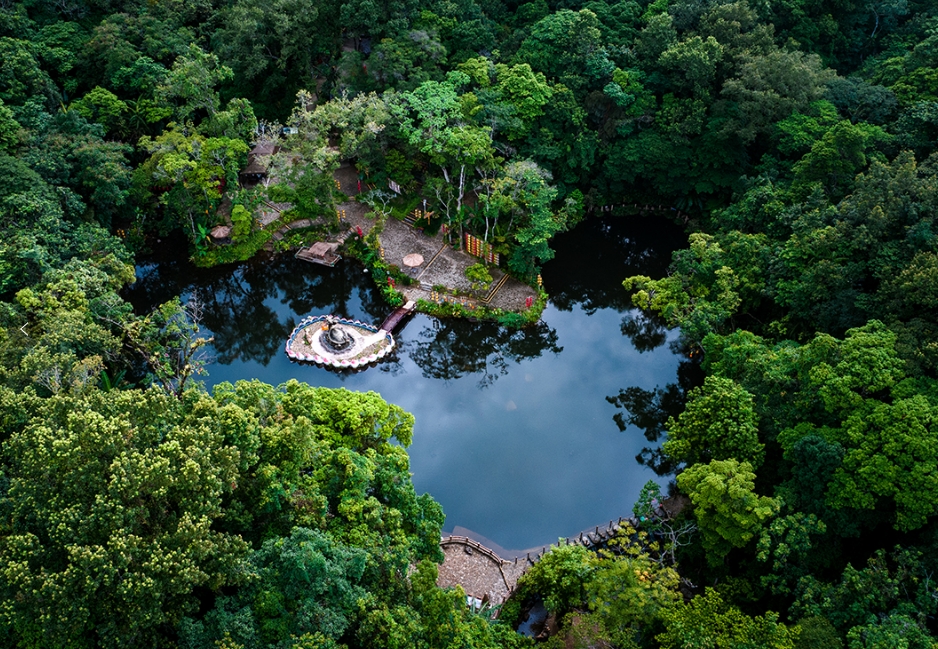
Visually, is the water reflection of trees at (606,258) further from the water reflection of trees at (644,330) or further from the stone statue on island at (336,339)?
the stone statue on island at (336,339)

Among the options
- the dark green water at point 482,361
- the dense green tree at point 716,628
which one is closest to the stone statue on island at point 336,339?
the dark green water at point 482,361

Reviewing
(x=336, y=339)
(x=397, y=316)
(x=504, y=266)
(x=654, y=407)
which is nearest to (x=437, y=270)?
(x=504, y=266)

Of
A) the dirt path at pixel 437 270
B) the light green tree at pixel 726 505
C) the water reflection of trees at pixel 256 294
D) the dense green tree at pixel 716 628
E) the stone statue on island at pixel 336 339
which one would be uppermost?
the light green tree at pixel 726 505

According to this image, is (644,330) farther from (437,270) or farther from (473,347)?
(437,270)

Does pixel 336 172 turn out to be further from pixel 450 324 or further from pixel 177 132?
pixel 450 324

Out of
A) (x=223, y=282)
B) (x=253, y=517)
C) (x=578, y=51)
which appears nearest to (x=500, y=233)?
(x=578, y=51)

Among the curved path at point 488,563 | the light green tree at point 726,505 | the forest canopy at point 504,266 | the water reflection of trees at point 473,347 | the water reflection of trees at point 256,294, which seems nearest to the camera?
the forest canopy at point 504,266

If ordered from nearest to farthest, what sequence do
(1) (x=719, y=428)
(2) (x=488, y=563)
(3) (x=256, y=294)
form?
(1) (x=719, y=428) < (2) (x=488, y=563) < (3) (x=256, y=294)

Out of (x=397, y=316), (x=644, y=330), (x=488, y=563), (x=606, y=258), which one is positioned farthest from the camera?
(x=606, y=258)
